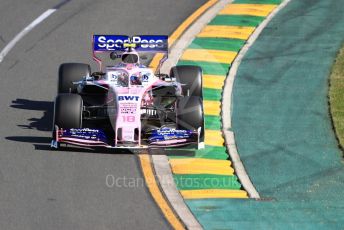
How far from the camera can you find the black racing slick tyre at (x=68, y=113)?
1919cm

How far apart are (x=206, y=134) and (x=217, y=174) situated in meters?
1.90

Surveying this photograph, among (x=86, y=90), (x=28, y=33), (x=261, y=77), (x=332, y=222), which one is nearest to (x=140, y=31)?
(x=28, y=33)

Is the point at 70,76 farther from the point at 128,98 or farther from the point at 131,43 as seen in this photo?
the point at 128,98

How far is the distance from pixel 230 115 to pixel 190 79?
1184mm

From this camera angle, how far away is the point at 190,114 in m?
19.5

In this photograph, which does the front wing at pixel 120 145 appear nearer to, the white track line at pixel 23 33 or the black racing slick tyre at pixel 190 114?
the black racing slick tyre at pixel 190 114

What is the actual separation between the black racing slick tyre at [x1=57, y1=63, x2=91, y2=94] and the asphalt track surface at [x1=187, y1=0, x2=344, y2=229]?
3265 mm

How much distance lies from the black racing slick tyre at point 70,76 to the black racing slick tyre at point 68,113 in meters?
1.90

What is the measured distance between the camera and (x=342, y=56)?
25641 millimetres

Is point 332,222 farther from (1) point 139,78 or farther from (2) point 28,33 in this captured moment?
(2) point 28,33

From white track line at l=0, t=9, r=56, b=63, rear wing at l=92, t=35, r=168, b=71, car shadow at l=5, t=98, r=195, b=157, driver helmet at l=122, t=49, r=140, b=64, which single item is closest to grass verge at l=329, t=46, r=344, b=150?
car shadow at l=5, t=98, r=195, b=157

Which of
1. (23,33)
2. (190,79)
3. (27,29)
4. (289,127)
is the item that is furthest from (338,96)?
(27,29)

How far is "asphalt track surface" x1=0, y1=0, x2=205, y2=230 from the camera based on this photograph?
1655 centimetres

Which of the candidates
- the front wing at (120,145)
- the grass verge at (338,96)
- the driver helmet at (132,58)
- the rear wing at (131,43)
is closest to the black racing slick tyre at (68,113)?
the front wing at (120,145)
